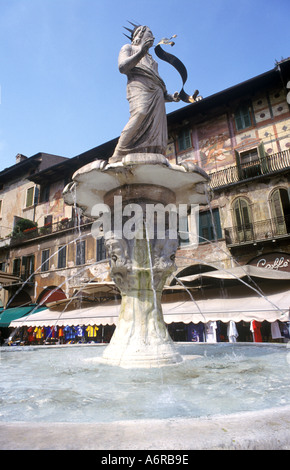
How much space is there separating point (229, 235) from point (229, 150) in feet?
17.5

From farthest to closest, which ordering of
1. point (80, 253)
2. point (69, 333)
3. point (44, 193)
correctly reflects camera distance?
point (44, 193), point (80, 253), point (69, 333)

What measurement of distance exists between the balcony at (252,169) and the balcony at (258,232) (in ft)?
8.01

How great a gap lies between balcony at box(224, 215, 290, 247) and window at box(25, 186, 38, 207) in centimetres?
1791

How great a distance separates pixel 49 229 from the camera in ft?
79.7

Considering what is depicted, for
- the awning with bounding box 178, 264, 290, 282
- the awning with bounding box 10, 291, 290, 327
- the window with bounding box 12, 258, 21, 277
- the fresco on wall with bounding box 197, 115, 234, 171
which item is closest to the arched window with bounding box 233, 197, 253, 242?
the fresco on wall with bounding box 197, 115, 234, 171

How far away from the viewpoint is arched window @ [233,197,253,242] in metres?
15.6

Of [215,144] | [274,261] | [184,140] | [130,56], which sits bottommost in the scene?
[274,261]

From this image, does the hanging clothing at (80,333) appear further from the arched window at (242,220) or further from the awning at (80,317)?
the arched window at (242,220)

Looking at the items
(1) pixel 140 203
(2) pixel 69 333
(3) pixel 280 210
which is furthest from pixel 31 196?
(1) pixel 140 203

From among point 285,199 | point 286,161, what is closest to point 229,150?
point 286,161

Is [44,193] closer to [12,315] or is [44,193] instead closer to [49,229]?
[49,229]

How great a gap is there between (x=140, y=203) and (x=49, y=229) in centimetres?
2095

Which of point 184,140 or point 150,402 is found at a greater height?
point 184,140

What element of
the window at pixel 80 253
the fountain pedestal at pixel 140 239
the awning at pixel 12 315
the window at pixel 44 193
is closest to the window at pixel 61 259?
the window at pixel 80 253
